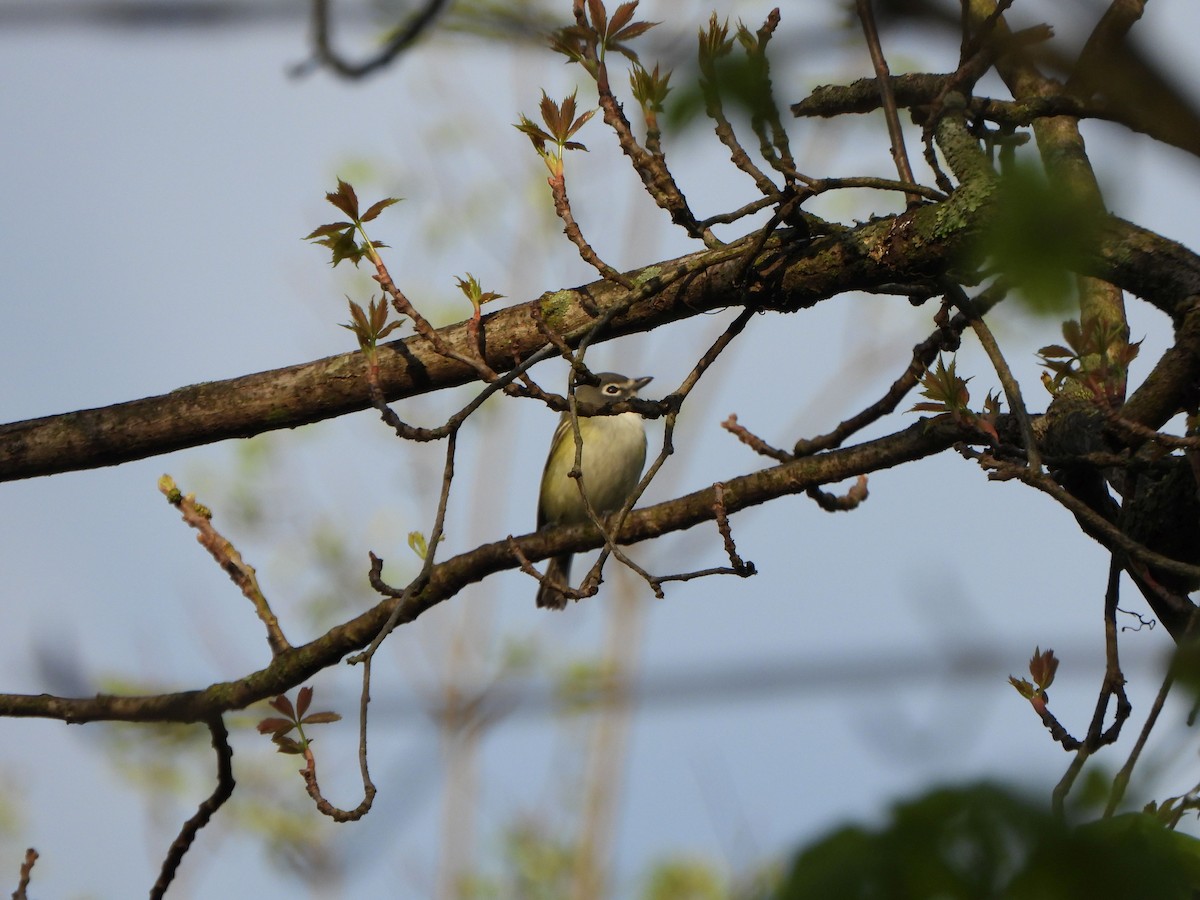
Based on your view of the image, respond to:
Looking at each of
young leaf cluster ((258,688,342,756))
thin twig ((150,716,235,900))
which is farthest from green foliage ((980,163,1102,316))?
thin twig ((150,716,235,900))

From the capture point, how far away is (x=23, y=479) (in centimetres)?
370

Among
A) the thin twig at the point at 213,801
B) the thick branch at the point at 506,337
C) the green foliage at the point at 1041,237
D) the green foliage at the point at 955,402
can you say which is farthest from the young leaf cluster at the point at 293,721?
the green foliage at the point at 1041,237

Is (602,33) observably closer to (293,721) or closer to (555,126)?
(555,126)

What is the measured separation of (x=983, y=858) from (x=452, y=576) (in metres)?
2.86

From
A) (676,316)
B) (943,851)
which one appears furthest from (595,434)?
(943,851)

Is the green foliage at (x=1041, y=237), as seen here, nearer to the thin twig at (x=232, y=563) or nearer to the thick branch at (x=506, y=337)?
the thick branch at (x=506, y=337)

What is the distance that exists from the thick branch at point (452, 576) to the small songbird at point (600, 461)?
4268 millimetres

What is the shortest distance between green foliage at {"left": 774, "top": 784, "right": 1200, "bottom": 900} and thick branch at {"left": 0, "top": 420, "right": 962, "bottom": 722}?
2.24m

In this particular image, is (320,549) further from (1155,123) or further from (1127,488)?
(1155,123)

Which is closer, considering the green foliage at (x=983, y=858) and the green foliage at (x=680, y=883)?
the green foliage at (x=983, y=858)

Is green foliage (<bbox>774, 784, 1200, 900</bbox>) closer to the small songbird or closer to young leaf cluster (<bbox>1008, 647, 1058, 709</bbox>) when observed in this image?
young leaf cluster (<bbox>1008, 647, 1058, 709</bbox>)

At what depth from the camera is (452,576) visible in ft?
13.1

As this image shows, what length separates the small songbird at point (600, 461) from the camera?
28.2 feet

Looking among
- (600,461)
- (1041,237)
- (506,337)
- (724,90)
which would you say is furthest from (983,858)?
(600,461)
